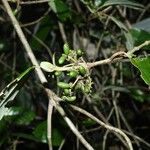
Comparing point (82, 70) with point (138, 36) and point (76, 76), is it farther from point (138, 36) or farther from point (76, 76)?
point (138, 36)

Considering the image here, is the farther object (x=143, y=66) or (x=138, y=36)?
A: (x=138, y=36)

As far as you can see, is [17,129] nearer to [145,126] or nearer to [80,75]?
[145,126]

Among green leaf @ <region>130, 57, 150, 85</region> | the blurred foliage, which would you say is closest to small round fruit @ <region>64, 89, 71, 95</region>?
green leaf @ <region>130, 57, 150, 85</region>

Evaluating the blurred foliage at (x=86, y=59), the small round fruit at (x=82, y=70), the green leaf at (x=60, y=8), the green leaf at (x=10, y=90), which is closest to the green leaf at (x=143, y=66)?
the small round fruit at (x=82, y=70)

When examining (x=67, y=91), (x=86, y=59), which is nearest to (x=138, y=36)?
(x=86, y=59)

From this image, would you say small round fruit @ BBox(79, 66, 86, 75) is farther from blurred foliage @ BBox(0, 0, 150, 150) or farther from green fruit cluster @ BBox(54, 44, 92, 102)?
blurred foliage @ BBox(0, 0, 150, 150)

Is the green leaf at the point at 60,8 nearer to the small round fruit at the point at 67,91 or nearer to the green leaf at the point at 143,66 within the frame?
the small round fruit at the point at 67,91

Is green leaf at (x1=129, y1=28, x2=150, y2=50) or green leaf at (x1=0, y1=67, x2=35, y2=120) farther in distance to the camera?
green leaf at (x1=129, y1=28, x2=150, y2=50)

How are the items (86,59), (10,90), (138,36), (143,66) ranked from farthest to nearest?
(86,59) → (138,36) → (10,90) → (143,66)

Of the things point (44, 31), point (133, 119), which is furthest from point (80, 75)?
point (133, 119)
